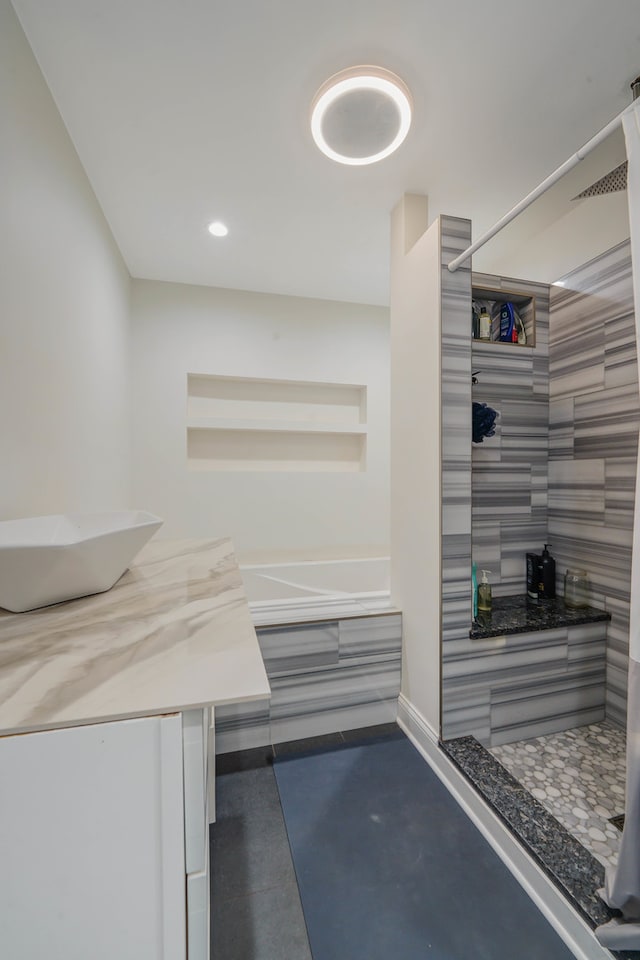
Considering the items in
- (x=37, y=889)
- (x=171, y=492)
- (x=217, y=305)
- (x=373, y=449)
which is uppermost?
(x=217, y=305)

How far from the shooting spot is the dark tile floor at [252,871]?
1.03 meters

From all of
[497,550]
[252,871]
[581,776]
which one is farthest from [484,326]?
[252,871]

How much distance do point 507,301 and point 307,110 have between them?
134cm

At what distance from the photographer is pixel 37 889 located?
0.56 meters

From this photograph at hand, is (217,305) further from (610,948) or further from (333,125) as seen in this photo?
(610,948)

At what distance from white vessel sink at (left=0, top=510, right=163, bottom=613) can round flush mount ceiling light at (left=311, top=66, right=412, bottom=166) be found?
1629 mm

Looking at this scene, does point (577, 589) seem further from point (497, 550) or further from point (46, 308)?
point (46, 308)

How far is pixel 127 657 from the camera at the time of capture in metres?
0.71

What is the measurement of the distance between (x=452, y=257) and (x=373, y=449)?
1.88 metres

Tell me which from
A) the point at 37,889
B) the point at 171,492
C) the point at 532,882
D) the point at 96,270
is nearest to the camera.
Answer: the point at 37,889

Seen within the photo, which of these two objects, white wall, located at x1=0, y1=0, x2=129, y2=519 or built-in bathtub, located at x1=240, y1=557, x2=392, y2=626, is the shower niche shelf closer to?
built-in bathtub, located at x1=240, y1=557, x2=392, y2=626

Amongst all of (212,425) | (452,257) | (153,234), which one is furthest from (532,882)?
(153,234)

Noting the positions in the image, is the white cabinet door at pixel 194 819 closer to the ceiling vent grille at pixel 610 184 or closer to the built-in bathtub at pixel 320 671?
the built-in bathtub at pixel 320 671

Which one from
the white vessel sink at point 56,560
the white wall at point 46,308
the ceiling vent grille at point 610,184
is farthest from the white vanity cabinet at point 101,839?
the ceiling vent grille at point 610,184
